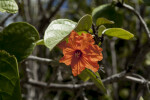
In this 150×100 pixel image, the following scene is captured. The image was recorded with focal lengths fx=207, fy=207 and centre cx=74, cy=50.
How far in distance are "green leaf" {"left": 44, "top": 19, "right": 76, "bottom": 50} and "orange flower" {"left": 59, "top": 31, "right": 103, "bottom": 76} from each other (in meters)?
0.04

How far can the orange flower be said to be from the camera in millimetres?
965

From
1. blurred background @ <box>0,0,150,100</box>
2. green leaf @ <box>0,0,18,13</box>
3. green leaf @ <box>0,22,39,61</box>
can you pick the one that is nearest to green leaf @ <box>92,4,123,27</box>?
blurred background @ <box>0,0,150,100</box>

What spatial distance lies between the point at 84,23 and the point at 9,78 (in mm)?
404

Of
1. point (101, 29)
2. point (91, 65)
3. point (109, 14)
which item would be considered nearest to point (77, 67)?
point (91, 65)

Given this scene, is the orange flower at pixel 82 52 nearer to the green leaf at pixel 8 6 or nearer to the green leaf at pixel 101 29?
the green leaf at pixel 101 29

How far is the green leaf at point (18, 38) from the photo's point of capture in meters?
1.01

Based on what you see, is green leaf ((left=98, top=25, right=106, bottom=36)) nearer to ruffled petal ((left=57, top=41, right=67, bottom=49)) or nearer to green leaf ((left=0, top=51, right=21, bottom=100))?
ruffled petal ((left=57, top=41, right=67, bottom=49))

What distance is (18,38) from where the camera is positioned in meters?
1.02

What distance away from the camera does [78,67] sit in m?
1.01

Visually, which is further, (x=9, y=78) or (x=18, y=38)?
(x=18, y=38)

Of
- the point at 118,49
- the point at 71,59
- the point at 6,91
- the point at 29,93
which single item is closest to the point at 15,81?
the point at 6,91

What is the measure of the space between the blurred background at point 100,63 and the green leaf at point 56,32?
461 millimetres

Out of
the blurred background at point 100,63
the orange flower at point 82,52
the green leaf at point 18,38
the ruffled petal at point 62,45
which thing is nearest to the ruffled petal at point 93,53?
the orange flower at point 82,52

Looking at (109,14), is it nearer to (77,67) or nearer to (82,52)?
(82,52)
